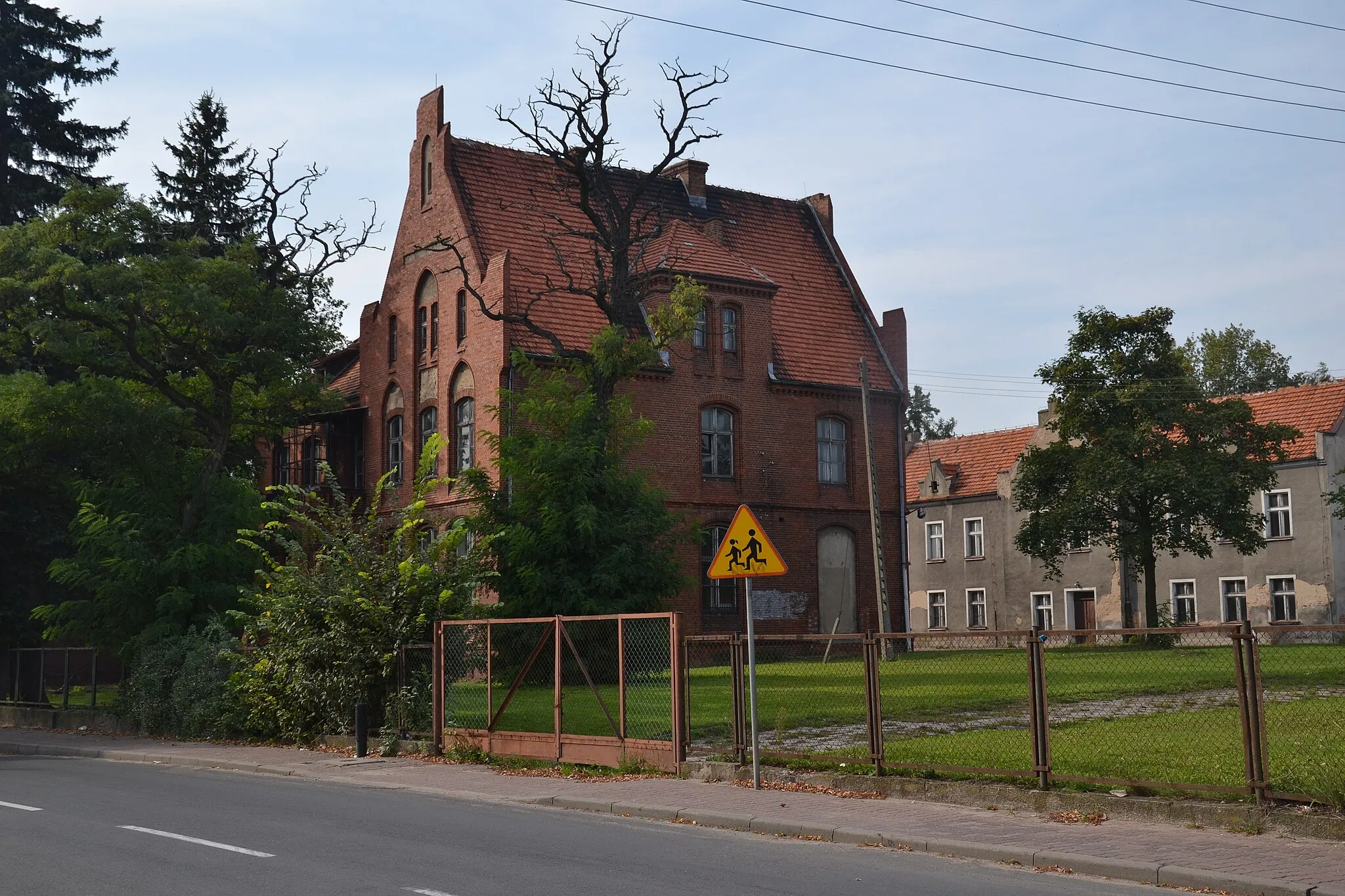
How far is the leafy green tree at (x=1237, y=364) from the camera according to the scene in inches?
2842

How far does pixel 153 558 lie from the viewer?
26.4m

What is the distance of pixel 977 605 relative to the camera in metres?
57.9

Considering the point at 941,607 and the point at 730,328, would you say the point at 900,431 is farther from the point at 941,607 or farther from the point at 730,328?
the point at 941,607

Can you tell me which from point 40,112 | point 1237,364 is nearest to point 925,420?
point 1237,364

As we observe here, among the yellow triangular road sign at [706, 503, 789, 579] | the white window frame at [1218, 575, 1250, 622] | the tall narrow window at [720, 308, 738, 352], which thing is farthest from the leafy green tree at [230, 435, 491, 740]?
the white window frame at [1218, 575, 1250, 622]

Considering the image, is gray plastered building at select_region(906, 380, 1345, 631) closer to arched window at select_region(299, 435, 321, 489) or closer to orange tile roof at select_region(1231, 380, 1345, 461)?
orange tile roof at select_region(1231, 380, 1345, 461)

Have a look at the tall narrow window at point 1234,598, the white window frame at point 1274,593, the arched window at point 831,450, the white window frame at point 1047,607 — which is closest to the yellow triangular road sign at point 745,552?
the arched window at point 831,450

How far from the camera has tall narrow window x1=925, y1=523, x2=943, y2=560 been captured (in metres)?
59.5

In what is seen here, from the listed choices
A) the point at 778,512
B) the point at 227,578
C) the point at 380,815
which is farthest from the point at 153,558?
the point at 778,512

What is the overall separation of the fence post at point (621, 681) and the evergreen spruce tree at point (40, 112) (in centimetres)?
2735

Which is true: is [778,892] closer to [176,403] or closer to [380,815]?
[380,815]

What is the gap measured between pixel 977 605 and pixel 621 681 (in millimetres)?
44105

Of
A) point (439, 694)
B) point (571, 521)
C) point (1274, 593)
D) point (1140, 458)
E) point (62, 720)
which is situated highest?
point (1140, 458)

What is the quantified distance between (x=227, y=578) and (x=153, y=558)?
1.58m
